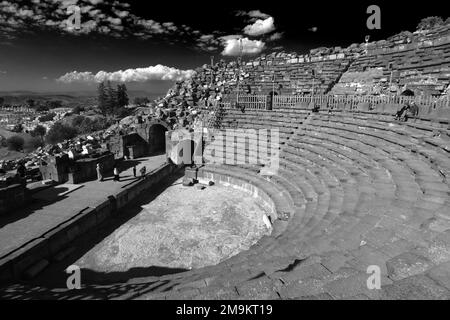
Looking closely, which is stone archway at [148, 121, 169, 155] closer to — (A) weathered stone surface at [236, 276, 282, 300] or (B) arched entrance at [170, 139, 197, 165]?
(B) arched entrance at [170, 139, 197, 165]

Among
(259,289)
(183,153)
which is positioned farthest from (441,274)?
(183,153)

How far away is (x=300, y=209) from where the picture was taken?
9172mm

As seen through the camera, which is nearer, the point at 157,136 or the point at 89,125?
the point at 157,136

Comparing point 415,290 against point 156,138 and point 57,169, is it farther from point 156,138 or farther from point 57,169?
point 156,138

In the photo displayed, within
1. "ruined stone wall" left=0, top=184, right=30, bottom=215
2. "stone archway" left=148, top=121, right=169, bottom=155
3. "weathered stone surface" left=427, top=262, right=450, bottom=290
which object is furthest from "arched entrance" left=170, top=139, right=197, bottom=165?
"weathered stone surface" left=427, top=262, right=450, bottom=290

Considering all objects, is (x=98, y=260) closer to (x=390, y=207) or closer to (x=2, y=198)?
(x=2, y=198)

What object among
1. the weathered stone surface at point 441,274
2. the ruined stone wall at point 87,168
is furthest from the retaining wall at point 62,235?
the weathered stone surface at point 441,274

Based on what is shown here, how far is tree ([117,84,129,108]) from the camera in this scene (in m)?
66.9

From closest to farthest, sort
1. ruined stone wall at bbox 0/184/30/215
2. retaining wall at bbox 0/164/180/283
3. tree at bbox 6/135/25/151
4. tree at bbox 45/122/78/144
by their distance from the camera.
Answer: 1. retaining wall at bbox 0/164/180/283
2. ruined stone wall at bbox 0/184/30/215
3. tree at bbox 45/122/78/144
4. tree at bbox 6/135/25/151

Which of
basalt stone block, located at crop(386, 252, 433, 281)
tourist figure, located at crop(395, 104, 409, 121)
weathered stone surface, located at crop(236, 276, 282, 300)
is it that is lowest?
weathered stone surface, located at crop(236, 276, 282, 300)

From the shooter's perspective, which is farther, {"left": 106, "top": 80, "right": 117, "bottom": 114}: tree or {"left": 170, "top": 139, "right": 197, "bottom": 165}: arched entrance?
{"left": 106, "top": 80, "right": 117, "bottom": 114}: tree

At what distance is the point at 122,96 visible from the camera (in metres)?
68.1

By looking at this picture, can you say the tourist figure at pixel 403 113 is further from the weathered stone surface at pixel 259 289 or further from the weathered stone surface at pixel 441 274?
the weathered stone surface at pixel 259 289
